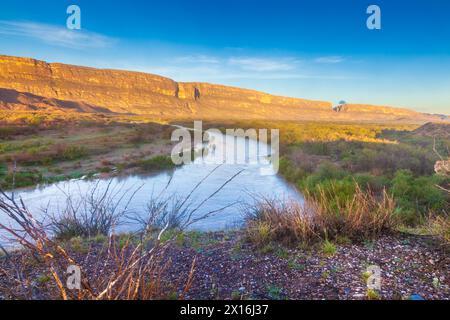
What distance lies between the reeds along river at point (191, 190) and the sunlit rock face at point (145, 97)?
242 feet

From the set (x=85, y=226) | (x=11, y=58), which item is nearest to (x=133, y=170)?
(x=85, y=226)

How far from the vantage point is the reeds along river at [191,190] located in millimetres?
9050

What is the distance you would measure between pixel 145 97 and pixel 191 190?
131 metres

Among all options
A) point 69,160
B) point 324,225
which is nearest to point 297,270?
point 324,225

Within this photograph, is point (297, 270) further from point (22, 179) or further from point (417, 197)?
point (22, 179)

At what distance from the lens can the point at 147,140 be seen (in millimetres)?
29078

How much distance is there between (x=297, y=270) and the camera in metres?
4.09

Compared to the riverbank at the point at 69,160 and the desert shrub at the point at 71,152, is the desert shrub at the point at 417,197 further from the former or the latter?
the desert shrub at the point at 71,152

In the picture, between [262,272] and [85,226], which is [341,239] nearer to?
[262,272]

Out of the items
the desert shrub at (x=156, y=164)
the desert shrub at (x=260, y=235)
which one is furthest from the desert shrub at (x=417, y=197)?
the desert shrub at (x=156, y=164)

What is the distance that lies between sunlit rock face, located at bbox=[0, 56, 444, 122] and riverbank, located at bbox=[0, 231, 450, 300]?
83427 millimetres

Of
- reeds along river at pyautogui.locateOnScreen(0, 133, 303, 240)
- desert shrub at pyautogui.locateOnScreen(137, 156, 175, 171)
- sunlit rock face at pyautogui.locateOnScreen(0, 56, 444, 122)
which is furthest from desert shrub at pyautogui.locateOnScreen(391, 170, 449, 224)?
sunlit rock face at pyautogui.locateOnScreen(0, 56, 444, 122)

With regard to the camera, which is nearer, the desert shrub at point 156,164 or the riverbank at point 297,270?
the riverbank at point 297,270
